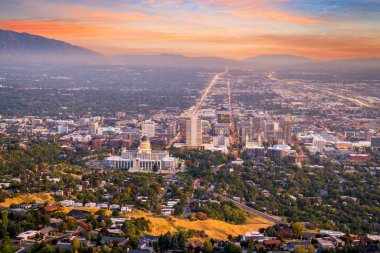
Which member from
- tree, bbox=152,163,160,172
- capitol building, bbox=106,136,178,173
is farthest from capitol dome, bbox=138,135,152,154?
tree, bbox=152,163,160,172

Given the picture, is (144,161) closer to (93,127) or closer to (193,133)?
(193,133)

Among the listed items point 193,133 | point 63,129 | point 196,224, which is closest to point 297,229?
point 196,224

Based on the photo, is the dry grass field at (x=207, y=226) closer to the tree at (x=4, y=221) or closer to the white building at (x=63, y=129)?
the tree at (x=4, y=221)

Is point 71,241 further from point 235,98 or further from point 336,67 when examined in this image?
point 235,98

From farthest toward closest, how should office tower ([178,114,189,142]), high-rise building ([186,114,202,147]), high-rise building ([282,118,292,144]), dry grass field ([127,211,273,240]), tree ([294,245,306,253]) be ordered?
office tower ([178,114,189,142]), high-rise building ([282,118,292,144]), high-rise building ([186,114,202,147]), dry grass field ([127,211,273,240]), tree ([294,245,306,253])

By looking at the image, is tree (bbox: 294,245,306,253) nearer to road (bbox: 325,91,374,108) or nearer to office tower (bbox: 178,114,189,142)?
office tower (bbox: 178,114,189,142)

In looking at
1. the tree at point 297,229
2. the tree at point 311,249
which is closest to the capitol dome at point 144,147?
the tree at point 297,229
